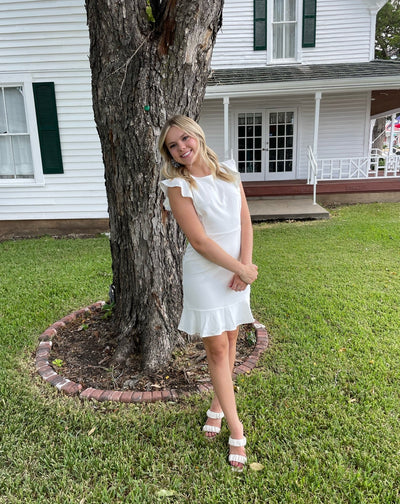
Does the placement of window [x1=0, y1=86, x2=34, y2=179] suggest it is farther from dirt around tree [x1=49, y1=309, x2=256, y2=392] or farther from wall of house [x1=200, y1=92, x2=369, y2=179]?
dirt around tree [x1=49, y1=309, x2=256, y2=392]

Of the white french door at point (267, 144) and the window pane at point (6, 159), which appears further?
the white french door at point (267, 144)

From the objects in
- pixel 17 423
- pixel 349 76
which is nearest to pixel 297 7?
pixel 349 76

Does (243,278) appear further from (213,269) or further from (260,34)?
(260,34)

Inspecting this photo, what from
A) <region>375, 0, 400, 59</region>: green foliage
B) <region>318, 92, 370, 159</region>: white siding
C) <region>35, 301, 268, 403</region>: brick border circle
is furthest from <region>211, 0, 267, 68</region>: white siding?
<region>375, 0, 400, 59</region>: green foliage

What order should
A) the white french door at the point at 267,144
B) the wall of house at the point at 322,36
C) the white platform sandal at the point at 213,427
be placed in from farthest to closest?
the white french door at the point at 267,144 < the wall of house at the point at 322,36 < the white platform sandal at the point at 213,427

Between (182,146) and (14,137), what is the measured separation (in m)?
6.95

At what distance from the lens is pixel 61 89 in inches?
291

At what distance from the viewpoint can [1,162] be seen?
7844 mm

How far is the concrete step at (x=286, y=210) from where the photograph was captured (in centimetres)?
826

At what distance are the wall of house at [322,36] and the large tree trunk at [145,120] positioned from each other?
8750 mm

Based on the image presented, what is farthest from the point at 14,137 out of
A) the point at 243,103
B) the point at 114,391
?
the point at 114,391

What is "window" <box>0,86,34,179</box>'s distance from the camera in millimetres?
7516

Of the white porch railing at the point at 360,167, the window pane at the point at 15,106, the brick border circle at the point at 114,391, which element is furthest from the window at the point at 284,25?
Result: the brick border circle at the point at 114,391

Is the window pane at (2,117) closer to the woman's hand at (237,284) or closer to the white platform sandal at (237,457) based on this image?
the woman's hand at (237,284)
